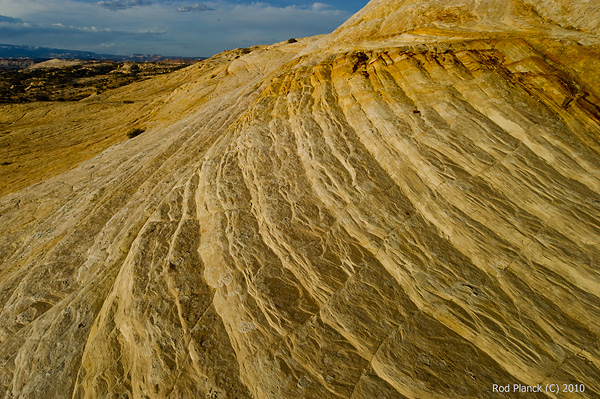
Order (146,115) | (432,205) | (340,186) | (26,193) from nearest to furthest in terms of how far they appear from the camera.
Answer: (432,205)
(340,186)
(26,193)
(146,115)

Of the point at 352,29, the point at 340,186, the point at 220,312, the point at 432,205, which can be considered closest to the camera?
the point at 220,312

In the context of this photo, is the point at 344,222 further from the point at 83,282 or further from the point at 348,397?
the point at 83,282

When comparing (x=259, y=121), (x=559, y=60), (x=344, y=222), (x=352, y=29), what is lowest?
(x=344, y=222)

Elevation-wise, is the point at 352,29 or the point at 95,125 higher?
the point at 352,29

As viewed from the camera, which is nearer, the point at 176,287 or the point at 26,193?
the point at 176,287

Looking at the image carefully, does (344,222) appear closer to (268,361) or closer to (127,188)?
(268,361)

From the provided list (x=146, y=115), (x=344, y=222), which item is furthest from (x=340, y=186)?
(x=146, y=115)

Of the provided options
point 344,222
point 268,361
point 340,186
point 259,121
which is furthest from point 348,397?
point 259,121
